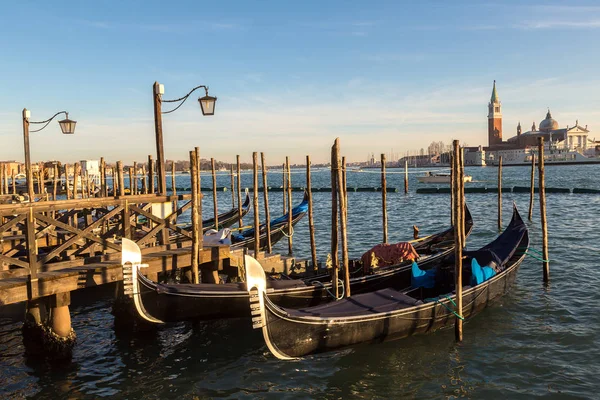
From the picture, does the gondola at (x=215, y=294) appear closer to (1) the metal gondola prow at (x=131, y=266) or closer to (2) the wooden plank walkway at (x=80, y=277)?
(1) the metal gondola prow at (x=131, y=266)

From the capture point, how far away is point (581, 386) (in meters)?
5.91

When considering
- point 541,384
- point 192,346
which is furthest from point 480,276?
point 192,346

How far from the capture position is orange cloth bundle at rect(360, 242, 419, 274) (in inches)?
368

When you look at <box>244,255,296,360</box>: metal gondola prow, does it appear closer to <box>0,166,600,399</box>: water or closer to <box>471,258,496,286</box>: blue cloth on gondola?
<box>0,166,600,399</box>: water

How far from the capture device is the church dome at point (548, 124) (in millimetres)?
129250

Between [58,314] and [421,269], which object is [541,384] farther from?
[58,314]

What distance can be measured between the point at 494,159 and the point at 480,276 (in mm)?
119762

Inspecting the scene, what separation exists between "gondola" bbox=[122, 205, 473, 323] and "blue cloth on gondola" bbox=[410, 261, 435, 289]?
0.45m

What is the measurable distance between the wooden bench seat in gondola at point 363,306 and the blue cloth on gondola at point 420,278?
3.66 feet

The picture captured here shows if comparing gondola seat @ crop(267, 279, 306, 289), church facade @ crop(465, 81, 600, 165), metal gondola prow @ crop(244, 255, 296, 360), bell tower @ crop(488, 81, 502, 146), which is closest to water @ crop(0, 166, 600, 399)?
gondola seat @ crop(267, 279, 306, 289)

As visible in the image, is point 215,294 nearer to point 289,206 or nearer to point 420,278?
point 420,278

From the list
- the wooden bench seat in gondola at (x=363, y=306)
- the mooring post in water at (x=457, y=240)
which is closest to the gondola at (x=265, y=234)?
the wooden bench seat in gondola at (x=363, y=306)

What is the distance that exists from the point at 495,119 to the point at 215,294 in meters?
Answer: 135

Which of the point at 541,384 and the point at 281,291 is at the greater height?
the point at 281,291
